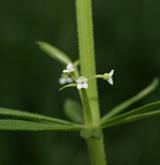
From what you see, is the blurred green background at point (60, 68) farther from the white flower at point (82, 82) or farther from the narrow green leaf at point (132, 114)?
the white flower at point (82, 82)

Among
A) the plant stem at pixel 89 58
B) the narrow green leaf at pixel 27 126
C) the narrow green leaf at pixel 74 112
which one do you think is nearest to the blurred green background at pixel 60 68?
the narrow green leaf at pixel 74 112

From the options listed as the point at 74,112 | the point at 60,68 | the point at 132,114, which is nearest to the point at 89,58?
the point at 132,114

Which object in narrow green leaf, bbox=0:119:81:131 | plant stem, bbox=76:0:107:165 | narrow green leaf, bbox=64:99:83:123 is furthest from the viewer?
narrow green leaf, bbox=64:99:83:123

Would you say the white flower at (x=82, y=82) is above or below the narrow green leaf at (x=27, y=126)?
above

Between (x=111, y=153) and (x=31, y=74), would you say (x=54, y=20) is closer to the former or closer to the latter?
(x=31, y=74)

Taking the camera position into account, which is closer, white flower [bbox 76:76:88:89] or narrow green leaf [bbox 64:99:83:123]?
white flower [bbox 76:76:88:89]

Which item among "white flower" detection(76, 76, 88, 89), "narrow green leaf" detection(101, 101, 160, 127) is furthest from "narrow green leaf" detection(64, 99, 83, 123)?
"white flower" detection(76, 76, 88, 89)

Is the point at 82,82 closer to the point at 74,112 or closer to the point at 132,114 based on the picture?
the point at 132,114

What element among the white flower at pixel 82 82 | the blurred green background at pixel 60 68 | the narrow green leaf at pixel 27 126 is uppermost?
the blurred green background at pixel 60 68

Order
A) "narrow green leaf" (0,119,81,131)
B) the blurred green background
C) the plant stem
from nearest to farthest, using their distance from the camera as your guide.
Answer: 1. "narrow green leaf" (0,119,81,131)
2. the plant stem
3. the blurred green background

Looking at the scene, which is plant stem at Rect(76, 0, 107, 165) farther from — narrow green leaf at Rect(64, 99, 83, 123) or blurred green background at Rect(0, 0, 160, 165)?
blurred green background at Rect(0, 0, 160, 165)
